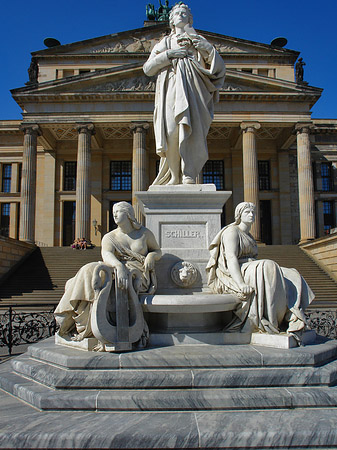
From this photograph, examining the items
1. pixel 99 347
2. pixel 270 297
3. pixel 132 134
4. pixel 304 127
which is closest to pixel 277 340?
pixel 270 297

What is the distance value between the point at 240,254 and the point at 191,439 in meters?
2.34

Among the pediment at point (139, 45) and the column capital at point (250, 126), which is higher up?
the pediment at point (139, 45)

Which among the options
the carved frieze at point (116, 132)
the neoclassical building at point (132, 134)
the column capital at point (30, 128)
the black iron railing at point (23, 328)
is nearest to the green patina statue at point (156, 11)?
the neoclassical building at point (132, 134)

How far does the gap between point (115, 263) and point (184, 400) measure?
59.4 inches

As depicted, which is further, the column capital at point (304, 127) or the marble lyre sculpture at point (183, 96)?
the column capital at point (304, 127)

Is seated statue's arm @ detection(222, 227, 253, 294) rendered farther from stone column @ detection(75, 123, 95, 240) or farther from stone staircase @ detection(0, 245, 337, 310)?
stone column @ detection(75, 123, 95, 240)

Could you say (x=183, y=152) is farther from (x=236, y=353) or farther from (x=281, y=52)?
(x=281, y=52)

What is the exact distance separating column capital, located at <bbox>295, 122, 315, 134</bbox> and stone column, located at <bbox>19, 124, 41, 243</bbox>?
76.4ft

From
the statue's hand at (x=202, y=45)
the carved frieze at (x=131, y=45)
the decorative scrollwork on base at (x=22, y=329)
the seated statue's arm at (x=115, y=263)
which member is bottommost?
the decorative scrollwork on base at (x=22, y=329)

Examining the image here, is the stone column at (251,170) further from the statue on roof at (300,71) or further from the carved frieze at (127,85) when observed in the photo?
the carved frieze at (127,85)

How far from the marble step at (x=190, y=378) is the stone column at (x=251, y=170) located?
3098cm

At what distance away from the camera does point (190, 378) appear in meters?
3.50

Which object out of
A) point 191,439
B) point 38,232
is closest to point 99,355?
point 191,439

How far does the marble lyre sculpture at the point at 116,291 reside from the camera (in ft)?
12.8
